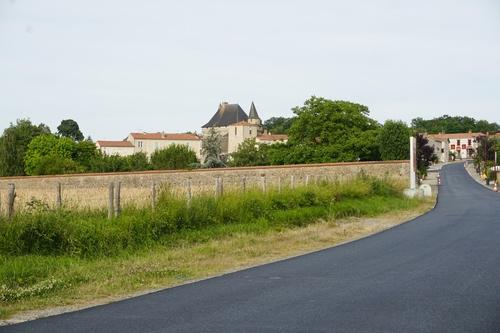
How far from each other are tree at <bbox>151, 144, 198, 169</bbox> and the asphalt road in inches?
3033

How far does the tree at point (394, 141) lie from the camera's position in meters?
61.2

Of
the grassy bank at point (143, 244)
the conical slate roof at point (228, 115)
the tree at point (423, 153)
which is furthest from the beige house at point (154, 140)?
the grassy bank at point (143, 244)

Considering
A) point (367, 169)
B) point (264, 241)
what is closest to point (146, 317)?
point (264, 241)

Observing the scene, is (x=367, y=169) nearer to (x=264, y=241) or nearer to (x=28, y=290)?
(x=264, y=241)

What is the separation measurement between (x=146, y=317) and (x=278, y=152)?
74322 millimetres

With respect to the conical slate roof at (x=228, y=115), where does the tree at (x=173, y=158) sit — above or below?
below

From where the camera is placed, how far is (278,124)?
604 feet

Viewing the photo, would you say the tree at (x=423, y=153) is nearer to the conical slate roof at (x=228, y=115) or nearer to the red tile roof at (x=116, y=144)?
the conical slate roof at (x=228, y=115)

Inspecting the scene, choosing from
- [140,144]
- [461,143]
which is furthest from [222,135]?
[461,143]

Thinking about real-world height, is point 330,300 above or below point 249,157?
below

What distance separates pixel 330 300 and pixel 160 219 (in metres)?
8.38

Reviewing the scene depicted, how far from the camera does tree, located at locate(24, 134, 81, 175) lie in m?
83.1

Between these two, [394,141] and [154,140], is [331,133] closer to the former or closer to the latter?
[394,141]

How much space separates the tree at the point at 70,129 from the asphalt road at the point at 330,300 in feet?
422
